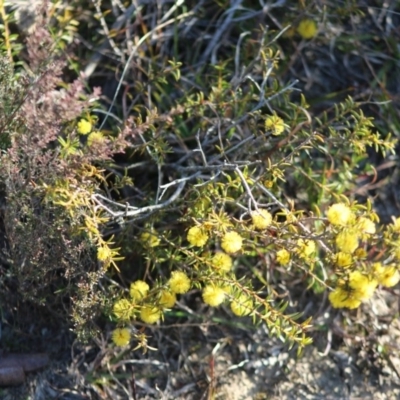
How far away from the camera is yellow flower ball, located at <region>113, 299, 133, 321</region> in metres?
2.21

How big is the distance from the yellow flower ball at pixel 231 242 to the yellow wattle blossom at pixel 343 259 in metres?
0.27

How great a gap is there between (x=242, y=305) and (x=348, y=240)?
A: 34 cm

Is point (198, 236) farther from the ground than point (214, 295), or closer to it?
farther from the ground

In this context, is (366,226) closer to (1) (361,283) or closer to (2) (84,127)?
(1) (361,283)

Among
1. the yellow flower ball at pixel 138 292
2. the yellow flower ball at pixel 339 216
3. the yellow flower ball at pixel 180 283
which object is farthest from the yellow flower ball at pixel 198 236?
the yellow flower ball at pixel 339 216

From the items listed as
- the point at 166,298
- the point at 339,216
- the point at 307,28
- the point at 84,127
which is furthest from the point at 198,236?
the point at 307,28

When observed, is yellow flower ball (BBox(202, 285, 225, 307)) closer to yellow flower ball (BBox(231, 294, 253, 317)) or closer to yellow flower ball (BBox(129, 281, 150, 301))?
yellow flower ball (BBox(231, 294, 253, 317))

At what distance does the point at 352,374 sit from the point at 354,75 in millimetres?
1133

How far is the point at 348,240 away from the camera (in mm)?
2076

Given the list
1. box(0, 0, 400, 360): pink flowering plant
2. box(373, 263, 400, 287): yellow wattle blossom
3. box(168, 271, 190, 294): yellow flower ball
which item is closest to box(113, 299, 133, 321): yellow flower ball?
box(0, 0, 400, 360): pink flowering plant

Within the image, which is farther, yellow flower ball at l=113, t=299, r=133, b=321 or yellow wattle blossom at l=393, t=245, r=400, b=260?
yellow flower ball at l=113, t=299, r=133, b=321

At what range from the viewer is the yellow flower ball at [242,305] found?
2.20 m

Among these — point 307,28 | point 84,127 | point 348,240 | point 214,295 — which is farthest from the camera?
point 307,28

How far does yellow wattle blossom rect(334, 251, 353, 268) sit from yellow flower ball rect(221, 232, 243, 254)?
0.27 metres
